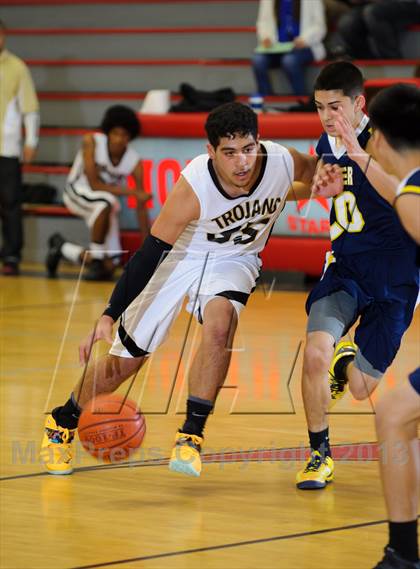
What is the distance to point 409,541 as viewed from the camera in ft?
10.6

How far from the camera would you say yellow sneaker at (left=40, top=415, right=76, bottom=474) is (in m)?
4.64

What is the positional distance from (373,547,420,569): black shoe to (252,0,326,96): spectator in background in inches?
341

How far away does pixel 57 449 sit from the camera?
466 cm

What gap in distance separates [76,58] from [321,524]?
10.5 m

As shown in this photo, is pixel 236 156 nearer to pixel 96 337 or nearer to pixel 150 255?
pixel 150 255

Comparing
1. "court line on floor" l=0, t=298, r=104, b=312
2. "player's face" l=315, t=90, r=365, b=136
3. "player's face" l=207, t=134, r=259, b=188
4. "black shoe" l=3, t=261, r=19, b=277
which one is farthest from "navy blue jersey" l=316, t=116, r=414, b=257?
"black shoe" l=3, t=261, r=19, b=277

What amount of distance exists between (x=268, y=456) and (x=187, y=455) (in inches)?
24.0

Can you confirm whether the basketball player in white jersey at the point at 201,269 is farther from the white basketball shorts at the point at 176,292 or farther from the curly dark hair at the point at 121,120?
the curly dark hair at the point at 121,120

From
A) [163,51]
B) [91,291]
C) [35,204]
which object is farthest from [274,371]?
[163,51]

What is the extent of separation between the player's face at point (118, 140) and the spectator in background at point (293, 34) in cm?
201

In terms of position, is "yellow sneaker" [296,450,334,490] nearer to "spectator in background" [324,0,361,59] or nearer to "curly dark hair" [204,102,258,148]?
"curly dark hair" [204,102,258,148]

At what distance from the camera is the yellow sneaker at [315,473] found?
4.43 metres

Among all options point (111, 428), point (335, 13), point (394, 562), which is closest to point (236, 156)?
point (111, 428)

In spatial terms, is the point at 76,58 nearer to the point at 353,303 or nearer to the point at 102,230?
the point at 102,230
